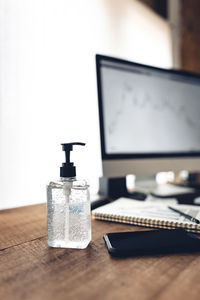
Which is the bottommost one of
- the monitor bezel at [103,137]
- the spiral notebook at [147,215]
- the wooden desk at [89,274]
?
the wooden desk at [89,274]

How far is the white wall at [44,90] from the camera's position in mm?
832

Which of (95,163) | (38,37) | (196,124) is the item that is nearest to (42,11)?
(38,37)

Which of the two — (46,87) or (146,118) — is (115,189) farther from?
(46,87)

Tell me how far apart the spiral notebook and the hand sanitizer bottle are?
0.15 m

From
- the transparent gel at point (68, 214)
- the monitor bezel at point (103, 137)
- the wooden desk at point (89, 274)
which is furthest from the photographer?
the monitor bezel at point (103, 137)

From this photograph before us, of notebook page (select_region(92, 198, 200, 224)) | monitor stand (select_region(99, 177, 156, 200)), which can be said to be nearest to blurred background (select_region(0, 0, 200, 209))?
monitor stand (select_region(99, 177, 156, 200))

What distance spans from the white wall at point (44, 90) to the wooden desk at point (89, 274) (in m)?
0.40

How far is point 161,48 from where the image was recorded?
5.01 ft

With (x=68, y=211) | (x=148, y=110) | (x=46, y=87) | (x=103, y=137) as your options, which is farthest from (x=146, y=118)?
(x=68, y=211)

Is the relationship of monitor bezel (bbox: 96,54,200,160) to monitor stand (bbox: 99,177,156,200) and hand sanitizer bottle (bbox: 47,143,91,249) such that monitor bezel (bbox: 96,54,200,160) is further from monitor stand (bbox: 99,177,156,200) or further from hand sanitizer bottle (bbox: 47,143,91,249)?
hand sanitizer bottle (bbox: 47,143,91,249)

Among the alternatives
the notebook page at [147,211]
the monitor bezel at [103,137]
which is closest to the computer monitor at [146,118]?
the monitor bezel at [103,137]

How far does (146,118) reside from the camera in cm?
91

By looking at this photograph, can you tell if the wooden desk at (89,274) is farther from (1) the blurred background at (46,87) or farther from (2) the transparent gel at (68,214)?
(1) the blurred background at (46,87)

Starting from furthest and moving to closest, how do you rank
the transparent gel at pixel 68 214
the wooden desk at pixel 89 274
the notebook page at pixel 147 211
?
the notebook page at pixel 147 211 → the transparent gel at pixel 68 214 → the wooden desk at pixel 89 274
